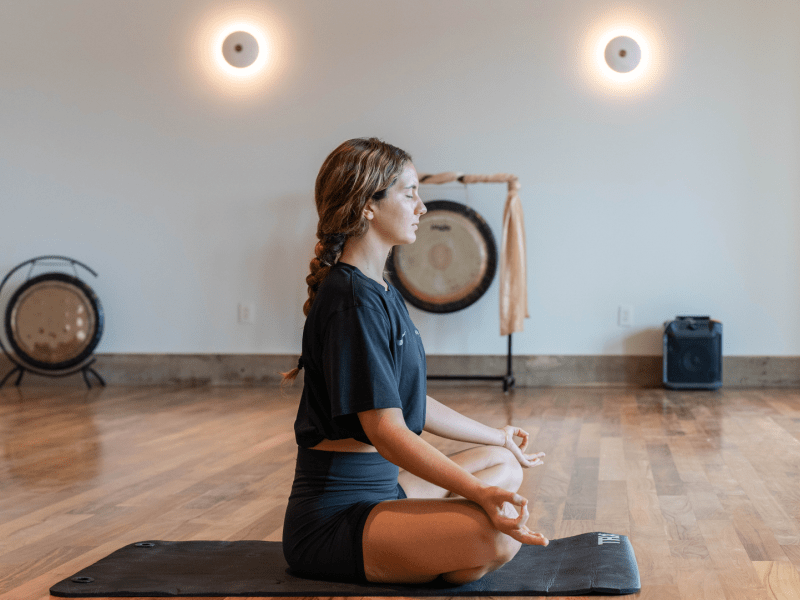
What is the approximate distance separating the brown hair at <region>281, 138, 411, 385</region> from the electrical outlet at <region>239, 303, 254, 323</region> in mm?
3615

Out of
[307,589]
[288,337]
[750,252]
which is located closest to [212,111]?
[288,337]

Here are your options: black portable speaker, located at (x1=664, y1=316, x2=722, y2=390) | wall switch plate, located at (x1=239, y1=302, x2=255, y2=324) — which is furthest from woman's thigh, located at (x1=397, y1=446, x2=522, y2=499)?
wall switch plate, located at (x1=239, y1=302, x2=255, y2=324)

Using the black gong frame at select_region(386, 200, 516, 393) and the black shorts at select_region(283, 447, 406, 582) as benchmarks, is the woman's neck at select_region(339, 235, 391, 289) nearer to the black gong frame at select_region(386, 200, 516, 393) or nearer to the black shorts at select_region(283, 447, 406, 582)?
the black shorts at select_region(283, 447, 406, 582)

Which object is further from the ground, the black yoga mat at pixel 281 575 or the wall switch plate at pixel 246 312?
the wall switch plate at pixel 246 312

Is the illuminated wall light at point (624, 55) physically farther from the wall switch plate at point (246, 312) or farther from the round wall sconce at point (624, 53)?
the wall switch plate at point (246, 312)

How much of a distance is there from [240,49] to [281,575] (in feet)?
13.1

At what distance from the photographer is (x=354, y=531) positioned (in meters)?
1.53

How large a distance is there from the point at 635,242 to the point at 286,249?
6.58 feet

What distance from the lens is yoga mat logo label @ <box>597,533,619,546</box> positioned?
1.86 meters

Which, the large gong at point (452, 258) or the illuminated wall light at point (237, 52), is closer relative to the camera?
the large gong at point (452, 258)

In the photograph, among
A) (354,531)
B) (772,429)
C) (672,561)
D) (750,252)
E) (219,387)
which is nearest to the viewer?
(354,531)

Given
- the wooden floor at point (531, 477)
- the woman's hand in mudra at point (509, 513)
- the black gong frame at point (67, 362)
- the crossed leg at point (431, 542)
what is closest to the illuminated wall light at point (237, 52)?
the black gong frame at point (67, 362)

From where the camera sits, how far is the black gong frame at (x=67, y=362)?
196 inches

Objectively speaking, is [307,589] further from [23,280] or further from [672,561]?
[23,280]
